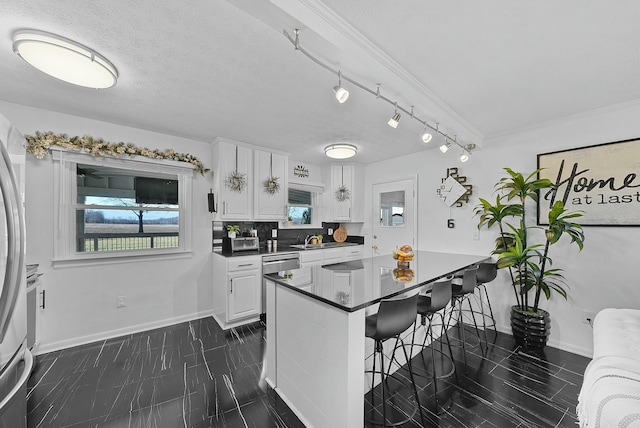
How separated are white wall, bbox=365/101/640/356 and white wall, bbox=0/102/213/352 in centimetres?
346

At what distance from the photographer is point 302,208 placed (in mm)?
4855

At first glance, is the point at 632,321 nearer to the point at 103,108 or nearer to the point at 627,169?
the point at 627,169

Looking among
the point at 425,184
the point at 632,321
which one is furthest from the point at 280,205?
the point at 632,321

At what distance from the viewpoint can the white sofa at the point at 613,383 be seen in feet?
3.03

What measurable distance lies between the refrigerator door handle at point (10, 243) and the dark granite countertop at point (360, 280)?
132 centimetres

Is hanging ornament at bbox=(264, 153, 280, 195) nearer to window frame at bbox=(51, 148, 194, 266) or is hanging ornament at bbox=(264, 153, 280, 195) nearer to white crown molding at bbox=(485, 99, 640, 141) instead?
window frame at bbox=(51, 148, 194, 266)

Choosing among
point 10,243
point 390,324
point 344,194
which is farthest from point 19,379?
point 344,194

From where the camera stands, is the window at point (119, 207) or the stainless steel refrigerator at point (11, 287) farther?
the window at point (119, 207)

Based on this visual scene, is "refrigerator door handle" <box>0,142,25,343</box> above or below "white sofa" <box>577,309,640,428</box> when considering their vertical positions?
above

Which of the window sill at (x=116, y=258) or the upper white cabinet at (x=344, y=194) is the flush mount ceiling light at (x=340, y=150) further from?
the window sill at (x=116, y=258)

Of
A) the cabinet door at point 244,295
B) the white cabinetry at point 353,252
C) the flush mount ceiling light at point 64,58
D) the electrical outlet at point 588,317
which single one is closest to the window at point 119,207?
the cabinet door at point 244,295

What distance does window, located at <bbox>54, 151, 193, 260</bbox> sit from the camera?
272 cm

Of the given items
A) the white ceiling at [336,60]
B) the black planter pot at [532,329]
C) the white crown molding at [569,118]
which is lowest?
the black planter pot at [532,329]

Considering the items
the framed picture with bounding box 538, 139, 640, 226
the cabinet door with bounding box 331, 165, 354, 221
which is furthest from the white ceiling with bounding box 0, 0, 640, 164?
the cabinet door with bounding box 331, 165, 354, 221
